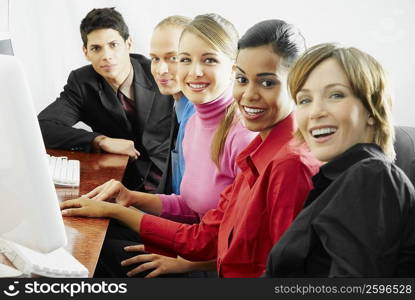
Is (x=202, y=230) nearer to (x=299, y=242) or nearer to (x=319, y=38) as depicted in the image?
(x=299, y=242)

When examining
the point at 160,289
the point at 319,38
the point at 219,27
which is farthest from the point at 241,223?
the point at 319,38

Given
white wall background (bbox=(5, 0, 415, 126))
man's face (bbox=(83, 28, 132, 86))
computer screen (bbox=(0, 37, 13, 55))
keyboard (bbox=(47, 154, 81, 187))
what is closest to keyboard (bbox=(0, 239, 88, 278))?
keyboard (bbox=(47, 154, 81, 187))

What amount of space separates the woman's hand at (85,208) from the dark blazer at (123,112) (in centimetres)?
77

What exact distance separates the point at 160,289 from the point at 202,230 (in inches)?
13.1

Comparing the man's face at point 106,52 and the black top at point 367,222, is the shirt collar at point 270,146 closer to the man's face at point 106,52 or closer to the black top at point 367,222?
the black top at point 367,222

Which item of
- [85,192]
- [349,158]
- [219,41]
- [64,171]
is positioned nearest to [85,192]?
[85,192]

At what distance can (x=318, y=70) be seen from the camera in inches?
41.3

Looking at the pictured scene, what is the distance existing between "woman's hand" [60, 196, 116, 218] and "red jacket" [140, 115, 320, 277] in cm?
10

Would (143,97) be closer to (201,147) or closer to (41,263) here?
(201,147)

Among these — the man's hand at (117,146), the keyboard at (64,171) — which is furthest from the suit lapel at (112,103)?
the keyboard at (64,171)

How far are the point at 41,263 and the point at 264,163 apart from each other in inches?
17.5

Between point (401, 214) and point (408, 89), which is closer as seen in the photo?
point (401, 214)

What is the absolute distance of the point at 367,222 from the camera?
0.91 meters

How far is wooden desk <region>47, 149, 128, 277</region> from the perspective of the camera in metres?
1.17
